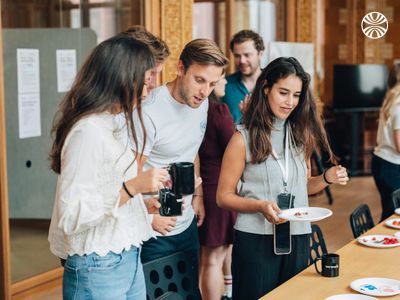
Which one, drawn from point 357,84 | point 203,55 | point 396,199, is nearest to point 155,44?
point 203,55

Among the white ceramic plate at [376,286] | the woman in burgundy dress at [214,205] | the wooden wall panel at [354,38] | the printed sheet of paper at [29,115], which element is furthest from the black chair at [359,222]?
the wooden wall panel at [354,38]

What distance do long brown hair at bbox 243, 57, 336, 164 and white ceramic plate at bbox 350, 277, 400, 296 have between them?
0.65 m

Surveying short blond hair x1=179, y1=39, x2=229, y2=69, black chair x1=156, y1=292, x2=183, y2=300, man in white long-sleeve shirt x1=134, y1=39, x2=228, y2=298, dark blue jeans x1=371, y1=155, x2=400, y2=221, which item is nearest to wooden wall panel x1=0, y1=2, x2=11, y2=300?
man in white long-sleeve shirt x1=134, y1=39, x2=228, y2=298

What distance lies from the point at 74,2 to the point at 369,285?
10.5 feet

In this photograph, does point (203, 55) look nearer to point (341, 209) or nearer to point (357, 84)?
point (341, 209)

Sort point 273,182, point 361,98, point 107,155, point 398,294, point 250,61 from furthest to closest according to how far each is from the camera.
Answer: point 361,98 → point 250,61 → point 273,182 → point 398,294 → point 107,155

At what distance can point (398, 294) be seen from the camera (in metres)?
2.30

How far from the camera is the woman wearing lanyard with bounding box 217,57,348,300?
9.19 feet

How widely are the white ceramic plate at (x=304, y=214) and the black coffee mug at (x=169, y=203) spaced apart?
1.67 ft

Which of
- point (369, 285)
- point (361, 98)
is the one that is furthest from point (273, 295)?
point (361, 98)

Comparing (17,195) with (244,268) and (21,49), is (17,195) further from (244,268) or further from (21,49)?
(244,268)

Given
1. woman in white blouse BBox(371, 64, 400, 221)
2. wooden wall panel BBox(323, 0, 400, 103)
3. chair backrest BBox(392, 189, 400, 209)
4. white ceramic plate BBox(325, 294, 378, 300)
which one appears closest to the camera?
white ceramic plate BBox(325, 294, 378, 300)

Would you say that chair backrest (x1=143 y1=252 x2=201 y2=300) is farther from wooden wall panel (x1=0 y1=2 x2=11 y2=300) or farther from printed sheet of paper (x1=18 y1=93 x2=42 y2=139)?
printed sheet of paper (x1=18 y1=93 x2=42 y2=139)

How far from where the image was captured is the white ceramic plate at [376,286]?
230 cm
